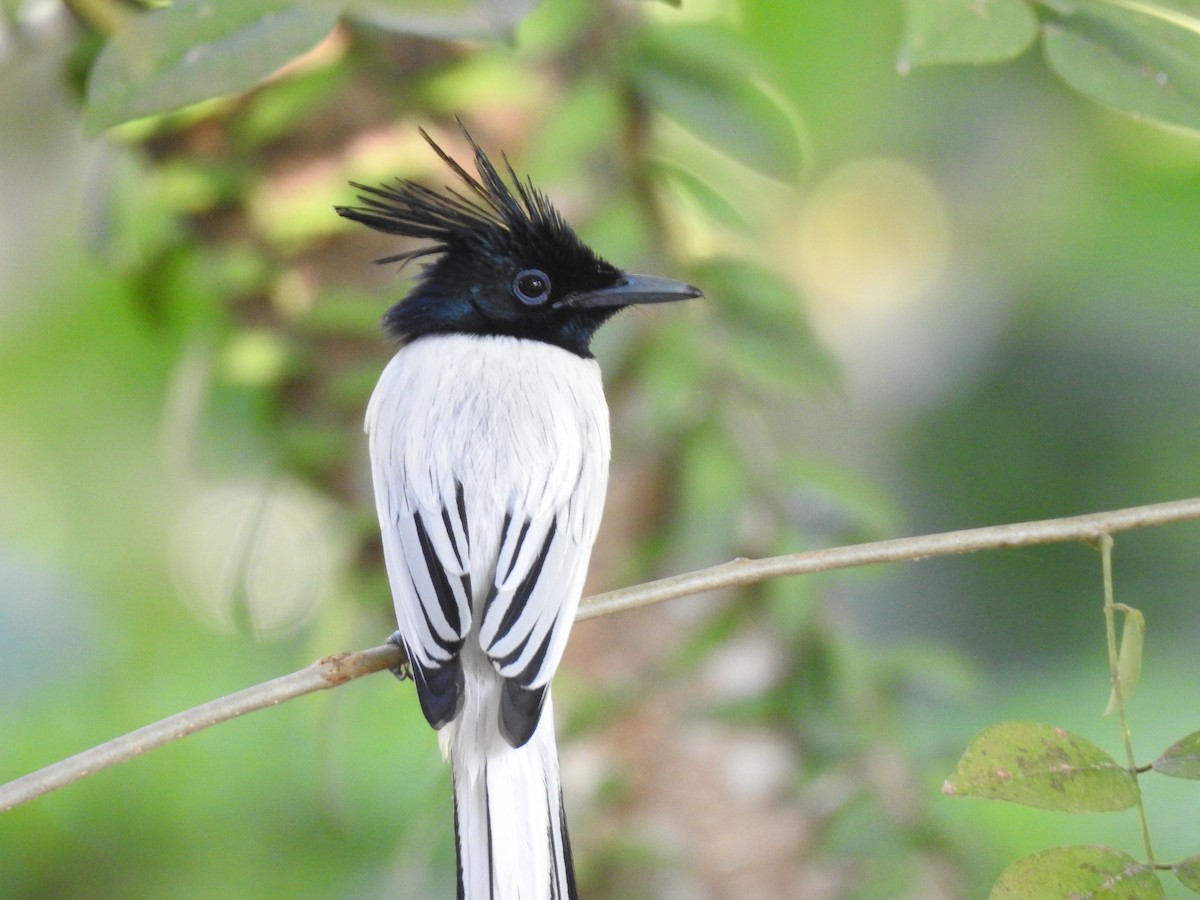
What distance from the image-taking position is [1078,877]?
0.89 meters

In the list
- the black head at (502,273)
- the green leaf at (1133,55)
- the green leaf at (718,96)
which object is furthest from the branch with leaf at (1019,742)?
the green leaf at (718,96)

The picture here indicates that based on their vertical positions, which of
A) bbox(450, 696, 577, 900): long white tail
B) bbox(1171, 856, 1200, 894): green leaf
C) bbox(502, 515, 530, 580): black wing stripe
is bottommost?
bbox(450, 696, 577, 900): long white tail

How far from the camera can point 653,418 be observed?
176cm

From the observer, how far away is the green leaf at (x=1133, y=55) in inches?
40.3

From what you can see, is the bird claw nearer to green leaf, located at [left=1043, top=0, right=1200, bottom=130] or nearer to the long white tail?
the long white tail

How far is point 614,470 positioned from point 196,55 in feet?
3.21

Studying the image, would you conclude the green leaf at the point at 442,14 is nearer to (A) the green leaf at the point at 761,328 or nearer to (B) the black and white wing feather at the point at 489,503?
(B) the black and white wing feather at the point at 489,503

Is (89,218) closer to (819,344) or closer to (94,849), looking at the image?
(819,344)

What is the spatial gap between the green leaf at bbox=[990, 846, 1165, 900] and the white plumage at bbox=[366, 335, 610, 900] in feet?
1.55

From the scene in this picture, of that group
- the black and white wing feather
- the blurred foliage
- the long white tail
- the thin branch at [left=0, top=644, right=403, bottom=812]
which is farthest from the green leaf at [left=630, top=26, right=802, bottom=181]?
the thin branch at [left=0, top=644, right=403, bottom=812]

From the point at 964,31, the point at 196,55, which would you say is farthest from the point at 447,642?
the point at 964,31

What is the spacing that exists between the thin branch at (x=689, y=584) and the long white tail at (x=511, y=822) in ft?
0.51

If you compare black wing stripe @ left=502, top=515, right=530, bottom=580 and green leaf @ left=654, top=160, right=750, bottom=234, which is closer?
black wing stripe @ left=502, top=515, right=530, bottom=580

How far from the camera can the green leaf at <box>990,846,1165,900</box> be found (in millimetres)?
879
